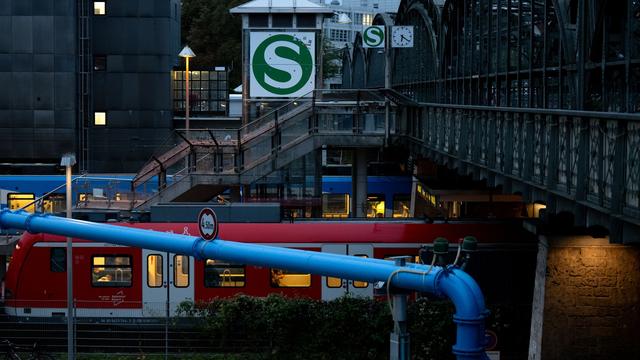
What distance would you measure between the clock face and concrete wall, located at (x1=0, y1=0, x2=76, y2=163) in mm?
23555

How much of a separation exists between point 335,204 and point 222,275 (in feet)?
72.9

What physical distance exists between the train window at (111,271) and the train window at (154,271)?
48cm

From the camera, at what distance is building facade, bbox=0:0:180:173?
55.2 m

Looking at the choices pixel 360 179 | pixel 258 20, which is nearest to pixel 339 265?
pixel 360 179

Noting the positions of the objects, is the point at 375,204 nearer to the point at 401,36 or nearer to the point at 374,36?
the point at 374,36

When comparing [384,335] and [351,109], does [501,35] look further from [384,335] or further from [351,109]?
[384,335]

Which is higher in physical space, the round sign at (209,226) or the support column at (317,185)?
the round sign at (209,226)

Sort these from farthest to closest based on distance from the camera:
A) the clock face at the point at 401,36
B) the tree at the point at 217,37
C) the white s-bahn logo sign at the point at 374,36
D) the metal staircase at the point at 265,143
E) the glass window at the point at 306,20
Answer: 1. the tree at the point at 217,37
2. the glass window at the point at 306,20
3. the white s-bahn logo sign at the point at 374,36
4. the clock face at the point at 401,36
5. the metal staircase at the point at 265,143

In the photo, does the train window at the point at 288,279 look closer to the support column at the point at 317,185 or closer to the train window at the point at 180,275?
the train window at the point at 180,275

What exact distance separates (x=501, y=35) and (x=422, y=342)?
11.2 metres

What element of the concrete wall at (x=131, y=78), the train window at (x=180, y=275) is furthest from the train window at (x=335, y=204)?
the train window at (x=180, y=275)

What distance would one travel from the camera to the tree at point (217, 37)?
104 m

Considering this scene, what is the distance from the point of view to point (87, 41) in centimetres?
5662

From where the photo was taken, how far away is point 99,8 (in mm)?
57594
